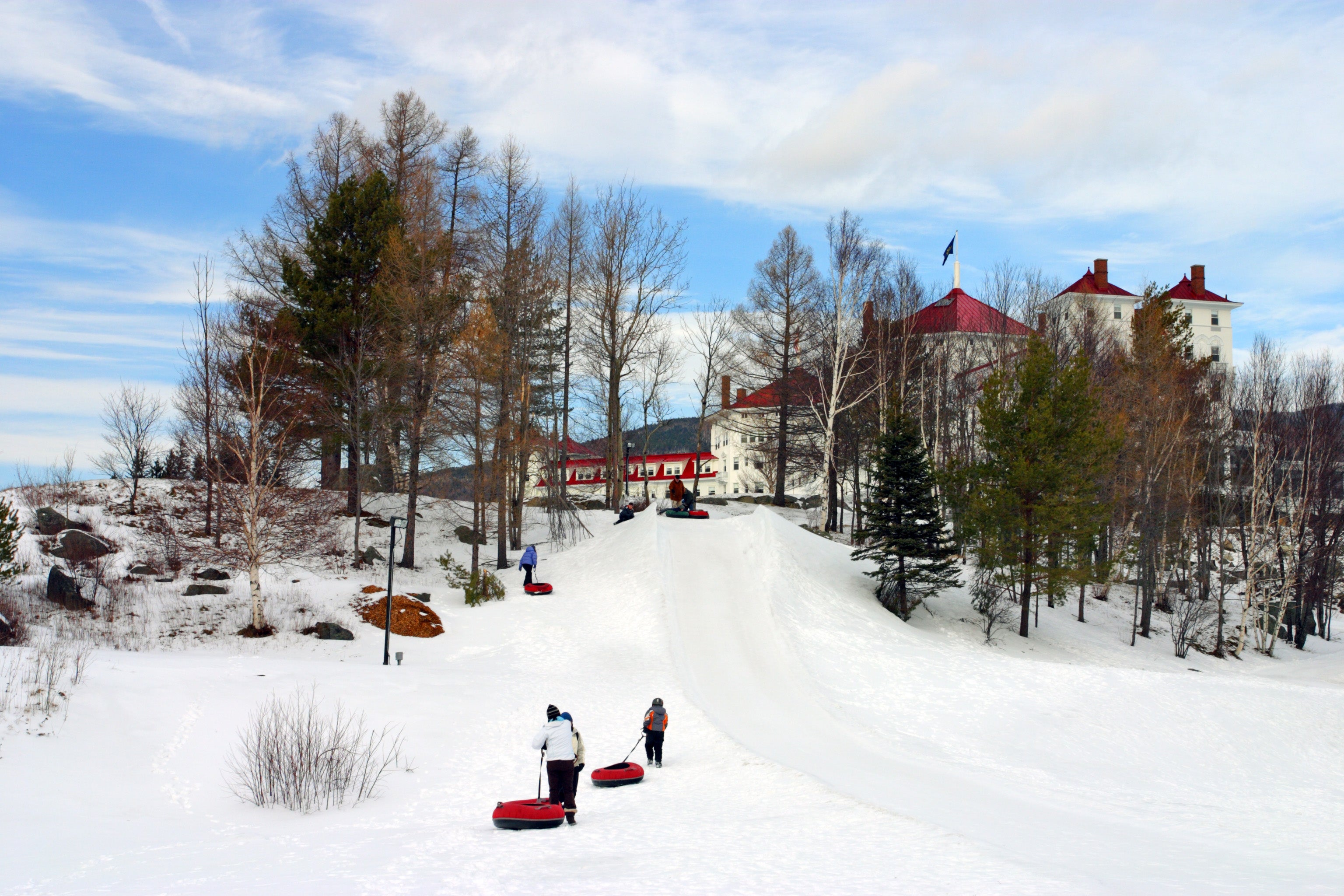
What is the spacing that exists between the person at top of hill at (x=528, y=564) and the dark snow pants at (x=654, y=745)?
45.2ft

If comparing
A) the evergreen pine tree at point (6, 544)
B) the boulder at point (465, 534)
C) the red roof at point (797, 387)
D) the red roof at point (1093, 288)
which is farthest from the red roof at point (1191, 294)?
the evergreen pine tree at point (6, 544)

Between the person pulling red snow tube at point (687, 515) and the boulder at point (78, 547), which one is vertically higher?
the person pulling red snow tube at point (687, 515)

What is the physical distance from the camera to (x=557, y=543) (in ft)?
116

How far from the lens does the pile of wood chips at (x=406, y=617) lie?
75.0ft

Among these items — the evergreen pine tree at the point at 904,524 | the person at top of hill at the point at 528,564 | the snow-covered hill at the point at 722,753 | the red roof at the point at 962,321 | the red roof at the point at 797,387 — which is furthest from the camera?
the red roof at the point at 962,321

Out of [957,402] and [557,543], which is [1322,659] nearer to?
[957,402]

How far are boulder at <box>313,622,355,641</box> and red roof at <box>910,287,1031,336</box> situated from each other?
97.5 feet

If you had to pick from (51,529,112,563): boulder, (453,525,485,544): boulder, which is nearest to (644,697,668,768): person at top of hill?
(51,529,112,563): boulder

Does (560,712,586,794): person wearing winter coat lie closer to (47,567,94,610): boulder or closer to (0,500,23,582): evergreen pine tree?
(0,500,23,582): evergreen pine tree

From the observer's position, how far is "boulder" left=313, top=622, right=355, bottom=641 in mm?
21719

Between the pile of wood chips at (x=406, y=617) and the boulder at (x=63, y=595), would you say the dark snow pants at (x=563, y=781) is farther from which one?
the boulder at (x=63, y=595)

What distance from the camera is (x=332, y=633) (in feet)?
71.6

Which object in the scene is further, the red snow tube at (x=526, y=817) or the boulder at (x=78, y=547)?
the boulder at (x=78, y=547)

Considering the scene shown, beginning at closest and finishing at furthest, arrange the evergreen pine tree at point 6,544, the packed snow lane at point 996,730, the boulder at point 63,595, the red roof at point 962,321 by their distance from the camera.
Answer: the packed snow lane at point 996,730 → the evergreen pine tree at point 6,544 → the boulder at point 63,595 → the red roof at point 962,321
